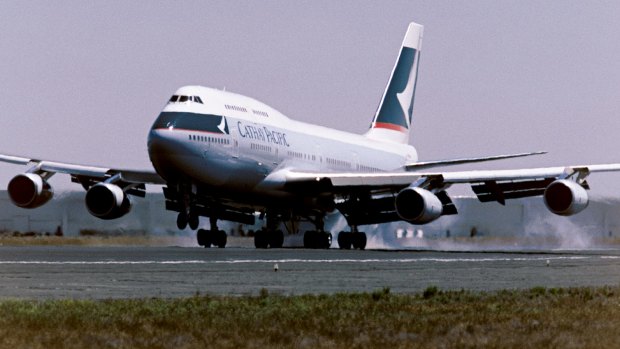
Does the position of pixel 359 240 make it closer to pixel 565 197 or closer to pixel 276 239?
pixel 276 239

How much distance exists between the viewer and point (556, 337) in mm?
11820

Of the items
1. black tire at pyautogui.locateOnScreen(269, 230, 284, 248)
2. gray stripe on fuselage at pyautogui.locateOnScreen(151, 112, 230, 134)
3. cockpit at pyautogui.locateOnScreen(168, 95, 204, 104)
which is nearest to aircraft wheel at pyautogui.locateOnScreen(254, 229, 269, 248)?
black tire at pyautogui.locateOnScreen(269, 230, 284, 248)

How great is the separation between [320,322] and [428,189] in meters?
29.9

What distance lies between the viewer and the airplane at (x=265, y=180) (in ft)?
133

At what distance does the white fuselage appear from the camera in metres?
40.5

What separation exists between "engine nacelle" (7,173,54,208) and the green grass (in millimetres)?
29067

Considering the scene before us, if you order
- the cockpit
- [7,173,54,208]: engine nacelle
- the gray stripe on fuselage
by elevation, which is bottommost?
[7,173,54,208]: engine nacelle

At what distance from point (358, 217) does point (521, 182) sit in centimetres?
Result: 660

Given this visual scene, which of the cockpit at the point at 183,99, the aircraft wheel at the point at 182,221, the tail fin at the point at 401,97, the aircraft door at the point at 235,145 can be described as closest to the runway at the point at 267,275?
the aircraft wheel at the point at 182,221

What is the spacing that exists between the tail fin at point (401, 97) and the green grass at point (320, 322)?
43063 mm

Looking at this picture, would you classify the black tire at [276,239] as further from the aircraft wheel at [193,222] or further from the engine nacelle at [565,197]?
the engine nacelle at [565,197]

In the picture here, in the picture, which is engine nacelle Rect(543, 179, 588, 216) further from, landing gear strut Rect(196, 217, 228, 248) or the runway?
landing gear strut Rect(196, 217, 228, 248)

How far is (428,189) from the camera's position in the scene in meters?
42.6

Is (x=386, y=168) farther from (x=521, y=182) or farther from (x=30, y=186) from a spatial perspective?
(x=30, y=186)
